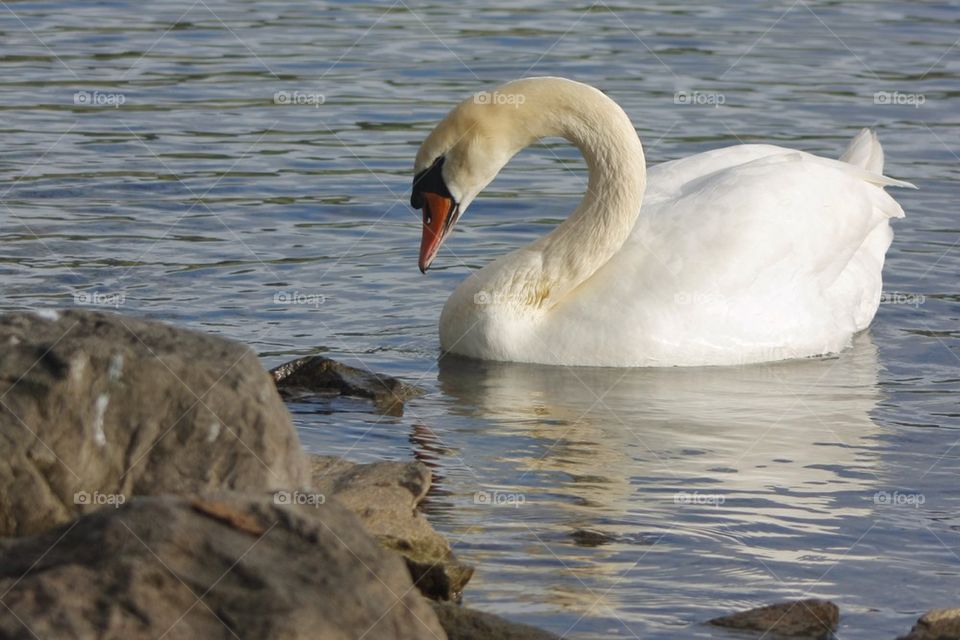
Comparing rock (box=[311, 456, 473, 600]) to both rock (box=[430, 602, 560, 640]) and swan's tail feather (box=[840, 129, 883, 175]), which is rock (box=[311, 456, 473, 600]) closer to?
rock (box=[430, 602, 560, 640])

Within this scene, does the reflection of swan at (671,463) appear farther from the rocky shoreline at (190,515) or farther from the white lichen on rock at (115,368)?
the white lichen on rock at (115,368)

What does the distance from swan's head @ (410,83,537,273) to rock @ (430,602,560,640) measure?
389 centimetres

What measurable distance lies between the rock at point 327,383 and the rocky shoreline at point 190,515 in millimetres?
1586

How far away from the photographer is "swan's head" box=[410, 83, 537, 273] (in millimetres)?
→ 8719

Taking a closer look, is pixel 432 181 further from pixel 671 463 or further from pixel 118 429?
pixel 118 429

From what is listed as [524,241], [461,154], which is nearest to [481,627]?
[461,154]

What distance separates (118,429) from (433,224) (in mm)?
4063

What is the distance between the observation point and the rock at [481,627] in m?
5.07

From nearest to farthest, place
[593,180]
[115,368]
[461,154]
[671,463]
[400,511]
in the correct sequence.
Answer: [115,368] < [400,511] < [671,463] < [461,154] < [593,180]

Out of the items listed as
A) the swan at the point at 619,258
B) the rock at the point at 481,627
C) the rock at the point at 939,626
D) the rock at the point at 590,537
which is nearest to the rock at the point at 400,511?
the rock at the point at 481,627

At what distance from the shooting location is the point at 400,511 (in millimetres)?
5898

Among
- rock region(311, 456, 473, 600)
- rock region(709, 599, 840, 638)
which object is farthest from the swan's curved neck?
rock region(709, 599, 840, 638)

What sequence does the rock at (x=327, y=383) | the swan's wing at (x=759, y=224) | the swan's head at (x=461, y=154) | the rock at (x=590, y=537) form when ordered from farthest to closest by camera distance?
1. the swan's wing at (x=759, y=224)
2. the swan's head at (x=461, y=154)
3. the rock at (x=327, y=383)
4. the rock at (x=590, y=537)

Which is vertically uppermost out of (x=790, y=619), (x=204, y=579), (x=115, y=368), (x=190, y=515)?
(x=115, y=368)
